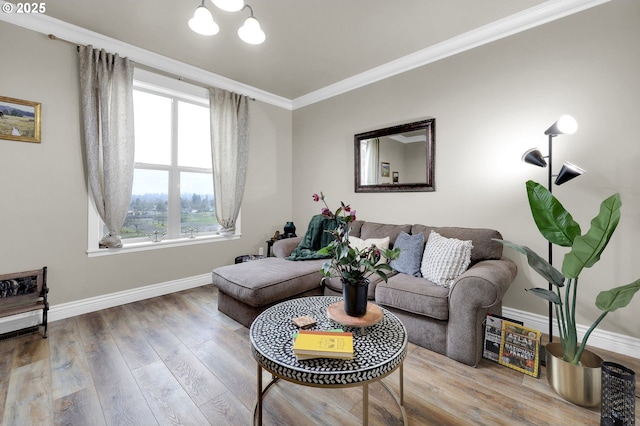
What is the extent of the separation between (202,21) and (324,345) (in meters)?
2.21

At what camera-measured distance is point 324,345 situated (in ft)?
4.00

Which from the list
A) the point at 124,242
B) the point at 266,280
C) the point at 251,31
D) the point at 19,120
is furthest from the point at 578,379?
the point at 19,120

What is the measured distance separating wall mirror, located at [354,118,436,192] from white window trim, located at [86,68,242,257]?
2.06 meters

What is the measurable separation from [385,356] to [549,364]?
4.26 ft

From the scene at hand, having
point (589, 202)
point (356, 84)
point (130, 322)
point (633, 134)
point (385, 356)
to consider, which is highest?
point (356, 84)

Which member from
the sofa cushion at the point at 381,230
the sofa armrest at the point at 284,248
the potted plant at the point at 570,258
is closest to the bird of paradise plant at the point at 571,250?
the potted plant at the point at 570,258

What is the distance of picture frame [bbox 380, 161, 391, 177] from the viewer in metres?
3.42

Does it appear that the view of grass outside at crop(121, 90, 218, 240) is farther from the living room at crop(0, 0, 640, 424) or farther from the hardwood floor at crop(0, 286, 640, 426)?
the hardwood floor at crop(0, 286, 640, 426)

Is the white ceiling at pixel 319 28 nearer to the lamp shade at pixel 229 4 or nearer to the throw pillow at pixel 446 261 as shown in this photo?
the lamp shade at pixel 229 4

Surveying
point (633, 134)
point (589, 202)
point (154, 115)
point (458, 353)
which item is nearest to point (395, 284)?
point (458, 353)

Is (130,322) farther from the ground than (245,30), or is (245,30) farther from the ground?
(245,30)

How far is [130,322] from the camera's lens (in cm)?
259

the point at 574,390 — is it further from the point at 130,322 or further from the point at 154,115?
the point at 154,115

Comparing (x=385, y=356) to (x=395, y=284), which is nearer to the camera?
(x=385, y=356)
